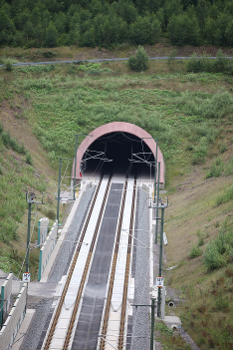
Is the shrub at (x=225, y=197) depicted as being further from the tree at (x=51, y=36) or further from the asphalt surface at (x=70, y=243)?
the tree at (x=51, y=36)

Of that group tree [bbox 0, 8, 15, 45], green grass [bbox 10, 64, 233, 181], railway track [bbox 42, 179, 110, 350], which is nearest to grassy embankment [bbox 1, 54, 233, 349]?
Answer: green grass [bbox 10, 64, 233, 181]

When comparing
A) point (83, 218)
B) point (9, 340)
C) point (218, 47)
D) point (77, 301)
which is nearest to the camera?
Answer: point (9, 340)

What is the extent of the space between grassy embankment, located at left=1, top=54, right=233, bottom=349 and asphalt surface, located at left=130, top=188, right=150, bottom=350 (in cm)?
176

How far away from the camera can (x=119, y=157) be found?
62875mm

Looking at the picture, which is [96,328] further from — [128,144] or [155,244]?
[128,144]

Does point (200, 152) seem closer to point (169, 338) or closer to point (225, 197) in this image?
point (225, 197)

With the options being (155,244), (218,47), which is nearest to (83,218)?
(155,244)

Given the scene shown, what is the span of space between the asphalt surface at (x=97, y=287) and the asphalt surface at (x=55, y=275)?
1.59m

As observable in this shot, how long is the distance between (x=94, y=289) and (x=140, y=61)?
149 ft

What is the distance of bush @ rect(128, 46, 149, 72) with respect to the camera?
72.9 meters

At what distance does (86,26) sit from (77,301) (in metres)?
58.0

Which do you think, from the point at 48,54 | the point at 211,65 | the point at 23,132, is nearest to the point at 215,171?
the point at 23,132

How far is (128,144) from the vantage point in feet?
206

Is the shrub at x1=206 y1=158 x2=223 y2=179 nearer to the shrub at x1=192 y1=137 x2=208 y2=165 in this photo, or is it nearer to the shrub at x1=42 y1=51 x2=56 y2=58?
the shrub at x1=192 y1=137 x2=208 y2=165
